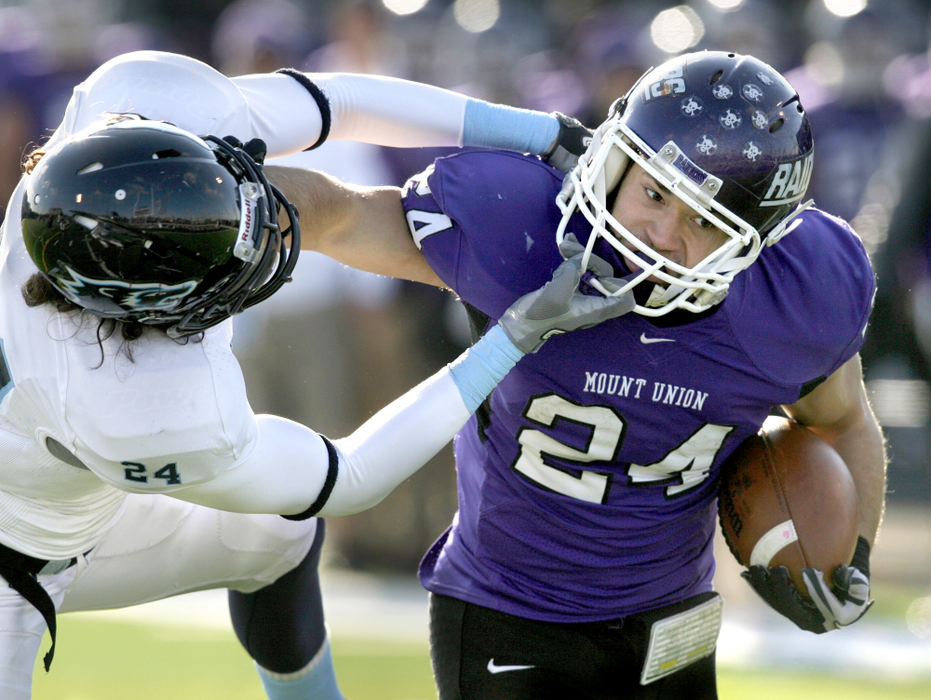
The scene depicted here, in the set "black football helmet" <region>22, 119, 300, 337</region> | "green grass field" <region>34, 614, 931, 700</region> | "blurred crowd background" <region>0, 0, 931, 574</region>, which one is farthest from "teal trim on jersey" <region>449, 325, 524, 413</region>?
"blurred crowd background" <region>0, 0, 931, 574</region>

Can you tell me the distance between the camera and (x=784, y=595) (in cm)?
272

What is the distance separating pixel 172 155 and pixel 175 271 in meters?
0.20

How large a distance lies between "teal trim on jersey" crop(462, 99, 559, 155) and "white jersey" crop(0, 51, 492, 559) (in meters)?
0.26

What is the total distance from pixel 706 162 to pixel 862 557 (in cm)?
93

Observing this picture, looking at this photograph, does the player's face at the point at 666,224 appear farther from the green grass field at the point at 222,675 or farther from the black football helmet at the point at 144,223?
the green grass field at the point at 222,675

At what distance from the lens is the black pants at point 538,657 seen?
2.74 m

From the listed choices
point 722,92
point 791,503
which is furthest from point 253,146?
point 791,503

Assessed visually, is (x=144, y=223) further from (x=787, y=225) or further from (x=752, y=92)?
(x=787, y=225)

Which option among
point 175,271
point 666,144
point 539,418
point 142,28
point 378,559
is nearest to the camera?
point 175,271

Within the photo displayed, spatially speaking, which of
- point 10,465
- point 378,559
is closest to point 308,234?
point 10,465

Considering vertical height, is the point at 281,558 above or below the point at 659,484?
below

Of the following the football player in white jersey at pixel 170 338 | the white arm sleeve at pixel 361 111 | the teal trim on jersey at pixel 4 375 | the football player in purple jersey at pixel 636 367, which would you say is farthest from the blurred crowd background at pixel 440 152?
the teal trim on jersey at pixel 4 375

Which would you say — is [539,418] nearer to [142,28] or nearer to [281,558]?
[281,558]

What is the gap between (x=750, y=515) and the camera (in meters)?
2.78
